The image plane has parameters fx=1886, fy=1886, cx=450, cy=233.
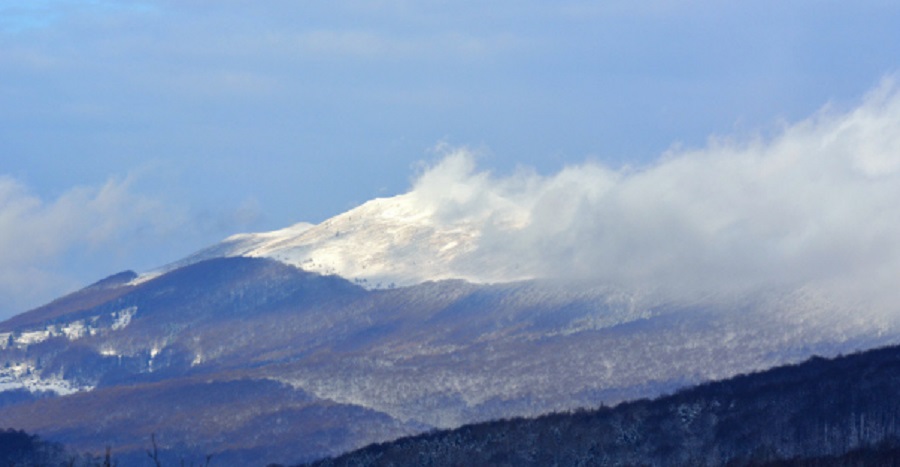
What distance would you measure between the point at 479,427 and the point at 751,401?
→ 30.3 meters

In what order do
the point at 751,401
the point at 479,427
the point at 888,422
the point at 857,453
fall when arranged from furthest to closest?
the point at 479,427
the point at 751,401
the point at 888,422
the point at 857,453

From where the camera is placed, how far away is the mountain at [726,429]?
131750 mm

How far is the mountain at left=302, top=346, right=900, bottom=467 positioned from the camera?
13175cm

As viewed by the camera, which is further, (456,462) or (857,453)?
(456,462)

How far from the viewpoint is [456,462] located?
151875mm

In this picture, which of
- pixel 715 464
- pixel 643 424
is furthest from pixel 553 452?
pixel 715 464

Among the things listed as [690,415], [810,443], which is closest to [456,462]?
[690,415]

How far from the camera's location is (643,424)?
484ft

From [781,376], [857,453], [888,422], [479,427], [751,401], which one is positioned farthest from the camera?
[479,427]

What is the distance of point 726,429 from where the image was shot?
464 ft

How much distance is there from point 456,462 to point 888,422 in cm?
3739

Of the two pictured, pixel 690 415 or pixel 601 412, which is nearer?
pixel 690 415

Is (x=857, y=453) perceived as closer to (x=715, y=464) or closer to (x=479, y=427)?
(x=715, y=464)

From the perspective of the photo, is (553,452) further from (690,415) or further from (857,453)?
(857,453)
